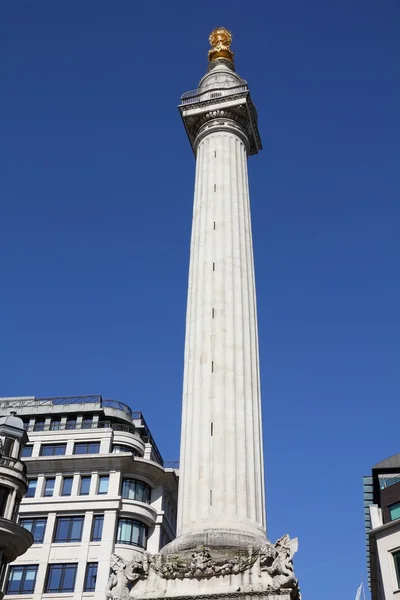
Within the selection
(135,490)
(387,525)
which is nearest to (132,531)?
(135,490)

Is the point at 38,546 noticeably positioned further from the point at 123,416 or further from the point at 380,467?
the point at 380,467

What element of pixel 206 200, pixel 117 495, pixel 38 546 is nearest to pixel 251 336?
pixel 206 200

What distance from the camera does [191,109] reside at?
4941 centimetres

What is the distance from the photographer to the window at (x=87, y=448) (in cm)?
6382

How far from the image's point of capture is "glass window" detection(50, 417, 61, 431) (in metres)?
68.3

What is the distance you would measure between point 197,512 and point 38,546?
31.8m

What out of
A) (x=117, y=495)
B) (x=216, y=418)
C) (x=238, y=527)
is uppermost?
(x=117, y=495)

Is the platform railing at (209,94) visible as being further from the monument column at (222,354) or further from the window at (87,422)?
the window at (87,422)

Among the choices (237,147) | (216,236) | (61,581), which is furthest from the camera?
(61,581)

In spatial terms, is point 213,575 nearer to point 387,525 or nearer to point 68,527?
point 387,525

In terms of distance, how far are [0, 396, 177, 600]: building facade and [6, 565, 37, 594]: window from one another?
0.25 ft

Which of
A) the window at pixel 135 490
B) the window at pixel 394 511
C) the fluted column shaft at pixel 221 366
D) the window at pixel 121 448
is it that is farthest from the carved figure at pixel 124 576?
the window at pixel 121 448

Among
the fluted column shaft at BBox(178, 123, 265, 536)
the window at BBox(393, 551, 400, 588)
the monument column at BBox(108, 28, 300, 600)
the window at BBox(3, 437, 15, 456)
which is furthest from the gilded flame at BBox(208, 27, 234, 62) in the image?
the window at BBox(393, 551, 400, 588)

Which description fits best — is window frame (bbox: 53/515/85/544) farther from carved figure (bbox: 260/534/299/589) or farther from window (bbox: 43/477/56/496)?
carved figure (bbox: 260/534/299/589)
